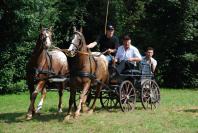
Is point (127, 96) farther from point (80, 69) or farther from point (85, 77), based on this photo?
point (80, 69)

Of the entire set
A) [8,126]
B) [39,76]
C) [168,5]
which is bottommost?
[8,126]

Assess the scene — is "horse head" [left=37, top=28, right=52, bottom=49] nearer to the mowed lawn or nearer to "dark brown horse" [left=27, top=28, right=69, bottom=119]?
"dark brown horse" [left=27, top=28, right=69, bottom=119]

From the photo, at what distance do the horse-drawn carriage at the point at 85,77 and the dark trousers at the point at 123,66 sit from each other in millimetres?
129

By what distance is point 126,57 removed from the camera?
14703mm

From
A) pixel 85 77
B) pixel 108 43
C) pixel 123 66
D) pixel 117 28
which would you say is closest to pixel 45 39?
pixel 85 77

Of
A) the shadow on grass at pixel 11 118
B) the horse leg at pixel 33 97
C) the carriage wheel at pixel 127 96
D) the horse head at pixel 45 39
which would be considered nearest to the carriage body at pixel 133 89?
the carriage wheel at pixel 127 96

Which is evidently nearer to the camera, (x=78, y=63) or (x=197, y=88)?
(x=78, y=63)

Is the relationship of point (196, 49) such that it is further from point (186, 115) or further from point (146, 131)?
point (146, 131)

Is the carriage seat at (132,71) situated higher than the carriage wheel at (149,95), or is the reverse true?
the carriage seat at (132,71)

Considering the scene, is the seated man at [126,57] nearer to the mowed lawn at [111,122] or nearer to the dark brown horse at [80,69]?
the mowed lawn at [111,122]

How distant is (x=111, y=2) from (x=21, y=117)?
2250 centimetres

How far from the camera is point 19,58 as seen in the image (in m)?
23.6

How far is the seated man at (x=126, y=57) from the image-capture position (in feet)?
47.9

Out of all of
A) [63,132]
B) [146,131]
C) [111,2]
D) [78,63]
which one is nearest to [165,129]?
[146,131]
